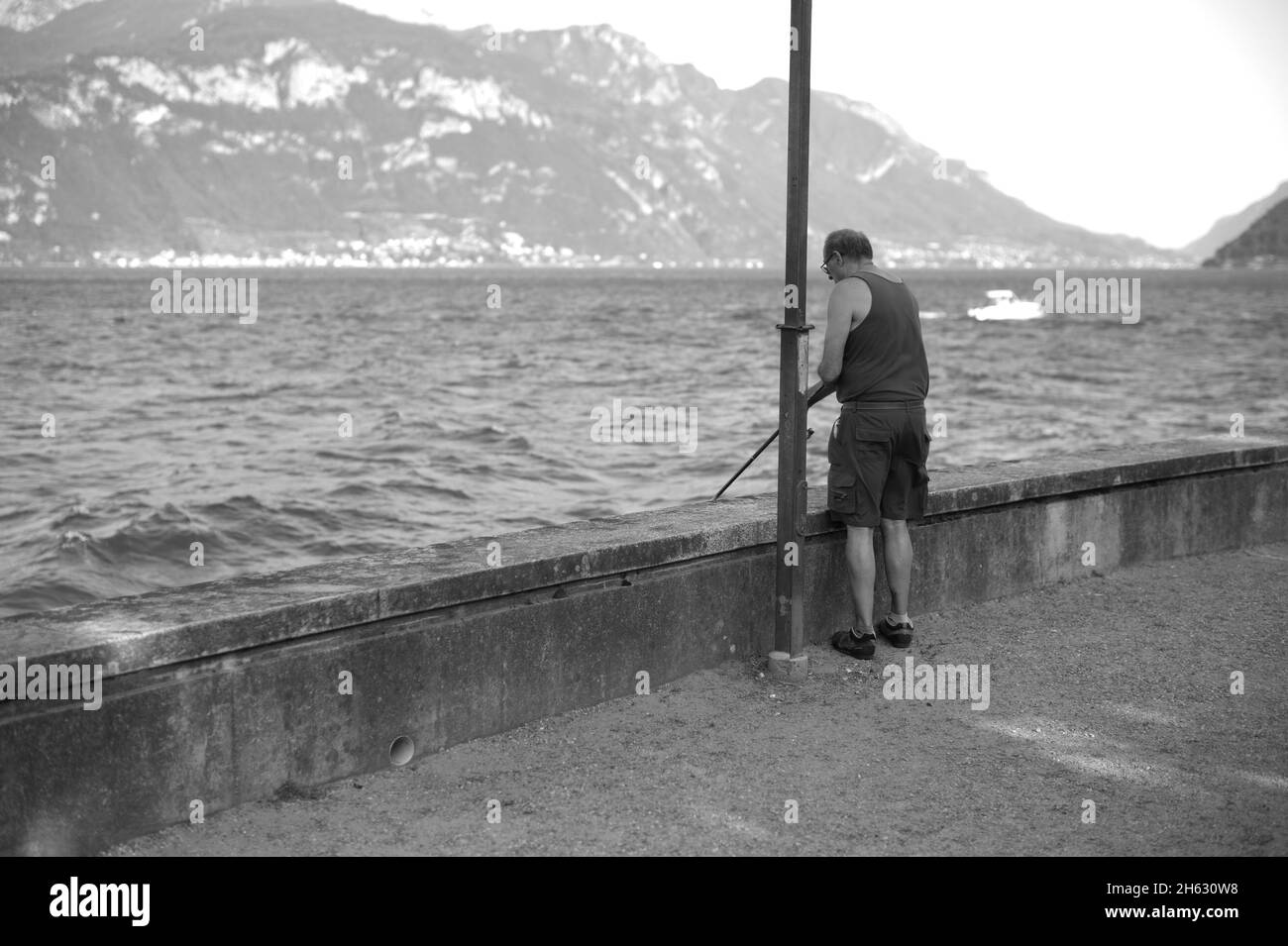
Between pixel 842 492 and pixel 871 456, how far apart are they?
0.21 m

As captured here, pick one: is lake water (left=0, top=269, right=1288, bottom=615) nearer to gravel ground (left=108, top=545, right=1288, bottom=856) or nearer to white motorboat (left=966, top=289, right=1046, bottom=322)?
gravel ground (left=108, top=545, right=1288, bottom=856)

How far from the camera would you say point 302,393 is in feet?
100

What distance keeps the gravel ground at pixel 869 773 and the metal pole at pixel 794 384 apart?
254mm

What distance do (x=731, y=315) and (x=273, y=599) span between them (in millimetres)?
70576

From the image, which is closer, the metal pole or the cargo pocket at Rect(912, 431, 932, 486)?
the metal pole

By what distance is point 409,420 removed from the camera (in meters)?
26.1

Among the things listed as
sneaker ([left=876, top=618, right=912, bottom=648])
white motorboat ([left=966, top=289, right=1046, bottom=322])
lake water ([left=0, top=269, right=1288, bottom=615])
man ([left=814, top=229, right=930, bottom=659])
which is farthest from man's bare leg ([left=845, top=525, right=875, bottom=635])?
white motorboat ([left=966, top=289, right=1046, bottom=322])

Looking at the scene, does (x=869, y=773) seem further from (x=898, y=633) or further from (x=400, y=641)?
(x=400, y=641)

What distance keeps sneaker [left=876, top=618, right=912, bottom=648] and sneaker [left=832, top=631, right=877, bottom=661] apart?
15cm

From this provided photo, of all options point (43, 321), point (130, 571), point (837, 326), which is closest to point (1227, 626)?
point (837, 326)

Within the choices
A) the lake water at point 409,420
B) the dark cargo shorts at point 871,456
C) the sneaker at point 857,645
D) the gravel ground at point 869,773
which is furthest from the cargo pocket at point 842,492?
the lake water at point 409,420

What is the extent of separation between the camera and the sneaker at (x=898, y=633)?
252 inches

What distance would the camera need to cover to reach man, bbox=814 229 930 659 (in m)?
6.08

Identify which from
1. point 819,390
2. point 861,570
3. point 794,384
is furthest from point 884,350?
point 861,570
